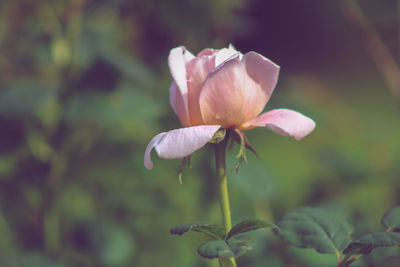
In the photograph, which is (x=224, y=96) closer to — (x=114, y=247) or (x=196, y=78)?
(x=196, y=78)

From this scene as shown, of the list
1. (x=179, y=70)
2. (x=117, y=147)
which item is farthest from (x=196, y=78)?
(x=117, y=147)

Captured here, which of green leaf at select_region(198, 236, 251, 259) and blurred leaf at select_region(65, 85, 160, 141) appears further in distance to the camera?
blurred leaf at select_region(65, 85, 160, 141)

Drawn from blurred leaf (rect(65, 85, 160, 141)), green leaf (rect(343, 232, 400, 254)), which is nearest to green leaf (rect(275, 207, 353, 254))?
green leaf (rect(343, 232, 400, 254))

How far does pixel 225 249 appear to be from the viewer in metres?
0.35

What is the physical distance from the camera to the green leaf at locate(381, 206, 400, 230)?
1.40 feet

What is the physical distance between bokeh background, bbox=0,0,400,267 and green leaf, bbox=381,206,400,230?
0.26 metres

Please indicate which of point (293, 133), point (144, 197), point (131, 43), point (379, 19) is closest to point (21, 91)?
point (144, 197)

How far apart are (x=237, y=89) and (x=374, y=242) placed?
0.19 m

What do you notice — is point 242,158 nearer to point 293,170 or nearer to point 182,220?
point 182,220

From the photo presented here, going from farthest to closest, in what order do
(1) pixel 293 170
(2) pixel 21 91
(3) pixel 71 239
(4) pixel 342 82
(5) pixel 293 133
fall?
1. (4) pixel 342 82
2. (1) pixel 293 170
3. (3) pixel 71 239
4. (2) pixel 21 91
5. (5) pixel 293 133

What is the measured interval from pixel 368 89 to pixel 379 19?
397cm

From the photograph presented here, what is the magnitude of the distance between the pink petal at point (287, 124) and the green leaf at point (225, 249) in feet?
0.37

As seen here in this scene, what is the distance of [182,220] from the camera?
142cm

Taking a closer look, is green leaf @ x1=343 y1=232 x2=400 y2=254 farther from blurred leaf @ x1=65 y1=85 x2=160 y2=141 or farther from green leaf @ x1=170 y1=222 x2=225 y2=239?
blurred leaf @ x1=65 y1=85 x2=160 y2=141
